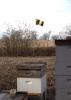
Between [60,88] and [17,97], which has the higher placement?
[60,88]

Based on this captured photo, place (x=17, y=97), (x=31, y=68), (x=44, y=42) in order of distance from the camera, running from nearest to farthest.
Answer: (x=17, y=97) < (x=31, y=68) < (x=44, y=42)

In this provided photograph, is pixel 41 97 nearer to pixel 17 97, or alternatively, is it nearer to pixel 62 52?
pixel 17 97

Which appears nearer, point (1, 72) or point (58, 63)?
point (58, 63)

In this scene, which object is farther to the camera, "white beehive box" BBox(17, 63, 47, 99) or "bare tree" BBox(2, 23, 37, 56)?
"bare tree" BBox(2, 23, 37, 56)

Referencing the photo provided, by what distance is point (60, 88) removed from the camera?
2939mm

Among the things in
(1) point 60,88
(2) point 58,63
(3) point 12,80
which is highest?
(2) point 58,63

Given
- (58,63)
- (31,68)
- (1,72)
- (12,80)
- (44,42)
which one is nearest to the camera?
(58,63)

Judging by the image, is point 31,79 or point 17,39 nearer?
point 31,79

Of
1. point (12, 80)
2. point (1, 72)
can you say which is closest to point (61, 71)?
point (12, 80)

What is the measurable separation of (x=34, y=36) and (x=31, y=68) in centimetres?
1484

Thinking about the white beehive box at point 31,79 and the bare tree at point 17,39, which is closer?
the white beehive box at point 31,79

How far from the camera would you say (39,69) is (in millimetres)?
4328

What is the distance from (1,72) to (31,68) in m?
3.11

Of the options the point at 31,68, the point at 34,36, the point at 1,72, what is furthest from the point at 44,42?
the point at 31,68
